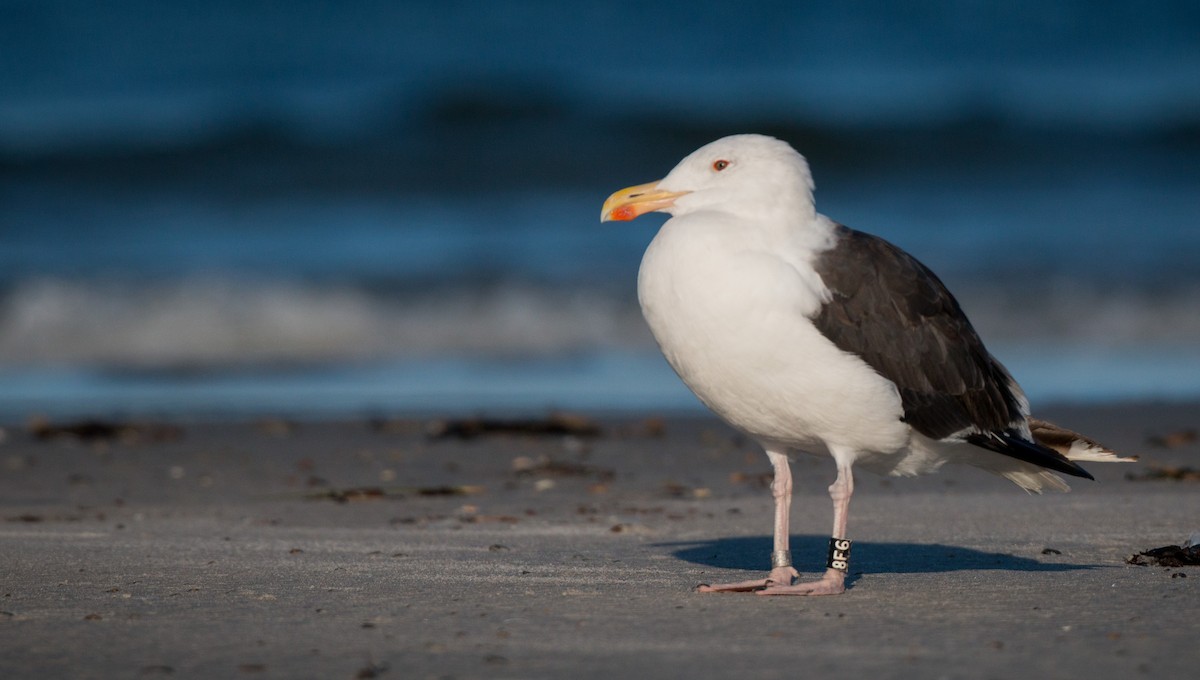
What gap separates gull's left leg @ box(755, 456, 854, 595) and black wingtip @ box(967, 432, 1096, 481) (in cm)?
48

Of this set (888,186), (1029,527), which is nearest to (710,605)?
(1029,527)

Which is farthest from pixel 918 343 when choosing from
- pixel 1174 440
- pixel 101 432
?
pixel 101 432

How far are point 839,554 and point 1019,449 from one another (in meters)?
0.79

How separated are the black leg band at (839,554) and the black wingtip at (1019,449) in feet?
1.99

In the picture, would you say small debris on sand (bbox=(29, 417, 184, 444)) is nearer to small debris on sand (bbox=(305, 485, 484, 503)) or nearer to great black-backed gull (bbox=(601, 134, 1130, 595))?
small debris on sand (bbox=(305, 485, 484, 503))

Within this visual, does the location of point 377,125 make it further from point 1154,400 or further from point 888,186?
point 1154,400

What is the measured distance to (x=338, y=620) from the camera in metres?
4.41

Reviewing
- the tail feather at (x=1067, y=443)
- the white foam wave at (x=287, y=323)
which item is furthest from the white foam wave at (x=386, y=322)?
the tail feather at (x=1067, y=443)

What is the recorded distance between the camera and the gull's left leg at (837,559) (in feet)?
16.2

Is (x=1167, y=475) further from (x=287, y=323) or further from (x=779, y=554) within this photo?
(x=287, y=323)

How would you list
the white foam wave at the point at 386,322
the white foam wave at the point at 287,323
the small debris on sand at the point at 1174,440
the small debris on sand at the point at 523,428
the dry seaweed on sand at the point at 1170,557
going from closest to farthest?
the dry seaweed on sand at the point at 1170,557, the small debris on sand at the point at 1174,440, the small debris on sand at the point at 523,428, the white foam wave at the point at 386,322, the white foam wave at the point at 287,323

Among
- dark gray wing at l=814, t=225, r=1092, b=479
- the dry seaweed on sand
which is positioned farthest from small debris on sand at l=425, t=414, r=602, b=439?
the dry seaweed on sand

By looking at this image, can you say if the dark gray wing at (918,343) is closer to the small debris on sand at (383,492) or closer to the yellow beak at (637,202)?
the yellow beak at (637,202)

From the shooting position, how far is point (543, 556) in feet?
19.0
